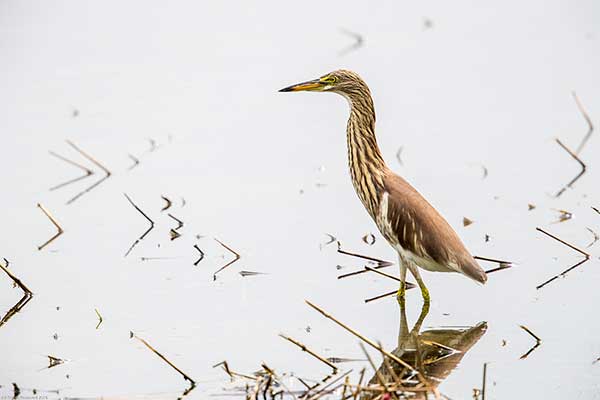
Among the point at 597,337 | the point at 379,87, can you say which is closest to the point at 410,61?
the point at 379,87

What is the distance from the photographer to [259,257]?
8.17 m

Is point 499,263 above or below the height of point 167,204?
below

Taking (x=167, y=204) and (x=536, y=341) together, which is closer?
(x=536, y=341)

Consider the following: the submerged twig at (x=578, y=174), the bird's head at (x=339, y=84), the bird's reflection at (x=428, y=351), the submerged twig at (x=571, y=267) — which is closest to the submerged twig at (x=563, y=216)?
the submerged twig at (x=578, y=174)

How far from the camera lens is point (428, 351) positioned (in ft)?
21.7

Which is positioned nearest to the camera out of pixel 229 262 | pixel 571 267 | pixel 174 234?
pixel 571 267

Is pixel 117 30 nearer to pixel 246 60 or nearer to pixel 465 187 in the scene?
pixel 246 60

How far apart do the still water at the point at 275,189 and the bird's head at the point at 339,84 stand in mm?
1128

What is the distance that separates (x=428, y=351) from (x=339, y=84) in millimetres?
1881

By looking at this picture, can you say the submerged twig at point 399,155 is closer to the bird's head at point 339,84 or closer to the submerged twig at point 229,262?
the submerged twig at point 229,262

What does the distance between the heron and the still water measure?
307 millimetres

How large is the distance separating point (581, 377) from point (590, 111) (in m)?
5.34

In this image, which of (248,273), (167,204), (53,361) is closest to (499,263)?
(248,273)

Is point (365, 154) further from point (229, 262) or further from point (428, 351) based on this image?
point (428, 351)
